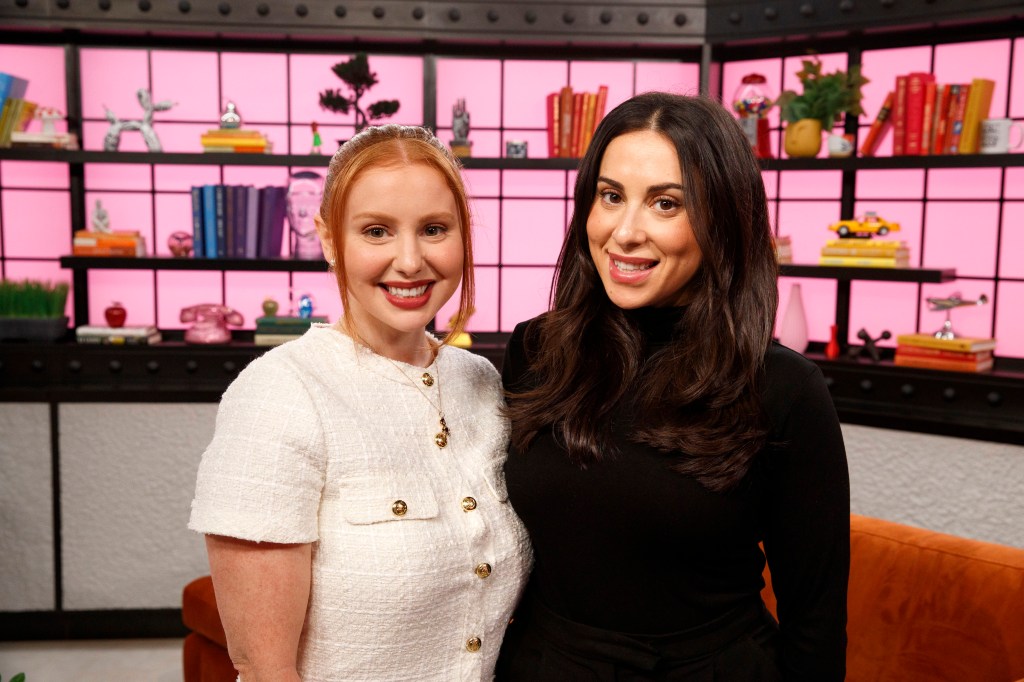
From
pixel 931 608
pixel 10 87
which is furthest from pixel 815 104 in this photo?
pixel 10 87

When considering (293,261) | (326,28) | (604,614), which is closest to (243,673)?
(604,614)

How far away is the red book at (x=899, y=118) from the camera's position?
3506mm

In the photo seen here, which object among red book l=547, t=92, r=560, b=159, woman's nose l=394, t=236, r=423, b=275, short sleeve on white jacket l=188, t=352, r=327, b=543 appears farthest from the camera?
red book l=547, t=92, r=560, b=159

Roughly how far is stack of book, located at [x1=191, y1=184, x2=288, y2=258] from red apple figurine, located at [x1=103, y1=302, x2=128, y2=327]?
0.38 metres

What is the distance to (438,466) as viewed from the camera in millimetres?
1516

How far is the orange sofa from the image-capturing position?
6.59 ft

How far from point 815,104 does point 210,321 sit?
2550mm

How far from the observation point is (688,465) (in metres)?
1.48

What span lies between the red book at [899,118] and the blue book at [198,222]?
8.88ft

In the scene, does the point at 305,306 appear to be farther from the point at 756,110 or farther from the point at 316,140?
the point at 756,110

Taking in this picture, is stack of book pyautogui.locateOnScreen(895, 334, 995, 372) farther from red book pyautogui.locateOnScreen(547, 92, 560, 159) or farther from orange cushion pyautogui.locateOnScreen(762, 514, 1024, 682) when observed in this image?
red book pyautogui.locateOnScreen(547, 92, 560, 159)

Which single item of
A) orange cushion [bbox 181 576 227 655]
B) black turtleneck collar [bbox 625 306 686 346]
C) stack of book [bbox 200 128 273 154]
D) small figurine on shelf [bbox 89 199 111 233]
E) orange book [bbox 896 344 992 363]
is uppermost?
stack of book [bbox 200 128 273 154]

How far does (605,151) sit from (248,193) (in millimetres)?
2629

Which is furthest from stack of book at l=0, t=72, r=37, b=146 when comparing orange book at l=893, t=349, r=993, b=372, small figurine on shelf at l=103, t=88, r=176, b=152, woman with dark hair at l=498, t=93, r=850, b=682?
orange book at l=893, t=349, r=993, b=372
